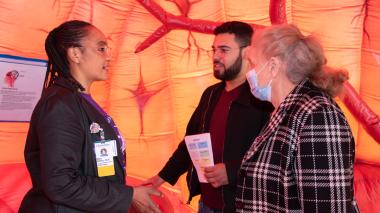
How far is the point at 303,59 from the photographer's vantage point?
5.13 feet

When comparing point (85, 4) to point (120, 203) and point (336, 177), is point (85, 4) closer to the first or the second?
point (120, 203)

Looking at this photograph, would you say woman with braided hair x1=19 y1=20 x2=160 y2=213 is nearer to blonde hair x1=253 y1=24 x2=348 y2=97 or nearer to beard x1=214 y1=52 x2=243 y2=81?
blonde hair x1=253 y1=24 x2=348 y2=97

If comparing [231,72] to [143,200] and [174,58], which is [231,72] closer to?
[174,58]

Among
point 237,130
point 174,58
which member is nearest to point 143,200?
point 237,130

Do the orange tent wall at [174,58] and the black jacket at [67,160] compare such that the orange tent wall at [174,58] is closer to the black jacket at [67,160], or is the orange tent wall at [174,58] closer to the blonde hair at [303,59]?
the black jacket at [67,160]

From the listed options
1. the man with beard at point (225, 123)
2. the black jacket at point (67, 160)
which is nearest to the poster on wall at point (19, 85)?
the man with beard at point (225, 123)

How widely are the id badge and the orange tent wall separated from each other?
162cm

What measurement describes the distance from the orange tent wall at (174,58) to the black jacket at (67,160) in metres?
1.55

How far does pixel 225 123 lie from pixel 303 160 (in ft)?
3.56

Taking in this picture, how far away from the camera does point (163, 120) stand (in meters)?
3.52

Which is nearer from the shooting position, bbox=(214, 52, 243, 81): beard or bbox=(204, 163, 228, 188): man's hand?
bbox=(204, 163, 228, 188): man's hand

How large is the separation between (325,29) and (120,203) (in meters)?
2.28

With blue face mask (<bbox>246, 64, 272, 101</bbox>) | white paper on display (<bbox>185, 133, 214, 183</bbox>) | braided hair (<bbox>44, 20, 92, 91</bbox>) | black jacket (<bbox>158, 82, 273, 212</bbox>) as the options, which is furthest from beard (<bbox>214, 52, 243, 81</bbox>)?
braided hair (<bbox>44, 20, 92, 91</bbox>)

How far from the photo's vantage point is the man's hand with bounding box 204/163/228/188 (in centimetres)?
228
